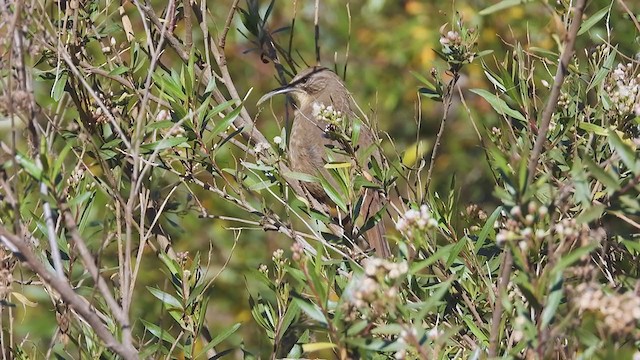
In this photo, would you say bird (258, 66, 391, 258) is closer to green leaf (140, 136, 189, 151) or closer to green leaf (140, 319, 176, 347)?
green leaf (140, 136, 189, 151)

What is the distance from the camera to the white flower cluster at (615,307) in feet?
5.92

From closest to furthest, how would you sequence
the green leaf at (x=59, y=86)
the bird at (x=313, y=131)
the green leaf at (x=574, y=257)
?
the green leaf at (x=574, y=257), the green leaf at (x=59, y=86), the bird at (x=313, y=131)

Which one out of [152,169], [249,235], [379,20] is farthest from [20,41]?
[379,20]

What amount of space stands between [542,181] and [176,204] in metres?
2.03

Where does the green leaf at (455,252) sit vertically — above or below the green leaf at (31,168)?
below

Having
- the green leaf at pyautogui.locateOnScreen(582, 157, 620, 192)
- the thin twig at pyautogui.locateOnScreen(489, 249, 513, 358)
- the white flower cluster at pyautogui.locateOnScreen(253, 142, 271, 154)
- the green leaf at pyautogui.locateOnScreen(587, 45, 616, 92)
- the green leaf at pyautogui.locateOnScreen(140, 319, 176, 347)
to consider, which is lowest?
the green leaf at pyautogui.locateOnScreen(140, 319, 176, 347)

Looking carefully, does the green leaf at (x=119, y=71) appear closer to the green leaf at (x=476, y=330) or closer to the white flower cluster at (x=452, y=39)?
the white flower cluster at (x=452, y=39)

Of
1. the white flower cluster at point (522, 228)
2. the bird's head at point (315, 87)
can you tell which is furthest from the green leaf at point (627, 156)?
the bird's head at point (315, 87)

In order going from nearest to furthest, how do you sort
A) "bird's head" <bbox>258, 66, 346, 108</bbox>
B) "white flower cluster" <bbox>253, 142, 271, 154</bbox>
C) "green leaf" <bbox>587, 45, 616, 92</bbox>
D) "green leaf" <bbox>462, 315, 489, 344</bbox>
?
"green leaf" <bbox>462, 315, 489, 344</bbox> < "green leaf" <bbox>587, 45, 616, 92</bbox> < "white flower cluster" <bbox>253, 142, 271, 154</bbox> < "bird's head" <bbox>258, 66, 346, 108</bbox>

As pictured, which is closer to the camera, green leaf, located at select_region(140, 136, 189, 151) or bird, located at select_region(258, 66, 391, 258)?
green leaf, located at select_region(140, 136, 189, 151)

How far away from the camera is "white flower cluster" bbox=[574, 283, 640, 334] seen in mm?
1805

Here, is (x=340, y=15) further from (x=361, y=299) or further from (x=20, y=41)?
(x=361, y=299)

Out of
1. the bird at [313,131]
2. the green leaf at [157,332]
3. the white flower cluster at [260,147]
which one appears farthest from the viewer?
the bird at [313,131]

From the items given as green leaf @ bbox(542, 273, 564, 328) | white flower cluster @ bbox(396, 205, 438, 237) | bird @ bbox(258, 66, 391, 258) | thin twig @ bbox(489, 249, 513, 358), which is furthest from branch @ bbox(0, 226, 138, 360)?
bird @ bbox(258, 66, 391, 258)
